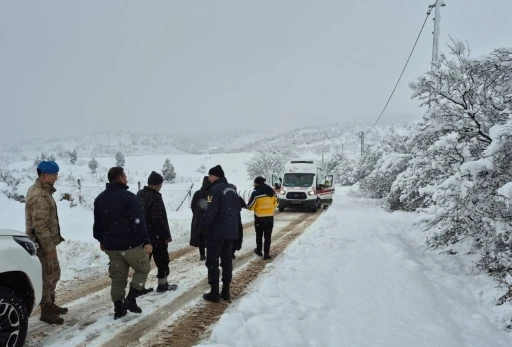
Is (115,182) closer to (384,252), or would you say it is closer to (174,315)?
(174,315)

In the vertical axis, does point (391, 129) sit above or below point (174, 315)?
above

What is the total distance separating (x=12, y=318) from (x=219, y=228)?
2646 mm

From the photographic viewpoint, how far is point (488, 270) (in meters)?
7.02

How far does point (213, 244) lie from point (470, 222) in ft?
17.1

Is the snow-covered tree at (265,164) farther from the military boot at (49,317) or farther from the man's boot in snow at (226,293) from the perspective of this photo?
the military boot at (49,317)

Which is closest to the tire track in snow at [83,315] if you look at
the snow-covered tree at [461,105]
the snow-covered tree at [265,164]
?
the snow-covered tree at [461,105]

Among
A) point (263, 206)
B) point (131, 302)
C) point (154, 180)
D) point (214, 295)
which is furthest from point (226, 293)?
point (263, 206)

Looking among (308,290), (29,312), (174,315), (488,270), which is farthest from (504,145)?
(29,312)

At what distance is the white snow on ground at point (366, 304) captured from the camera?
3812 millimetres

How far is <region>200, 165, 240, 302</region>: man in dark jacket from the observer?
16.9 feet

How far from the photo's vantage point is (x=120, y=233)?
14.2 ft

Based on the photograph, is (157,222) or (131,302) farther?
(157,222)

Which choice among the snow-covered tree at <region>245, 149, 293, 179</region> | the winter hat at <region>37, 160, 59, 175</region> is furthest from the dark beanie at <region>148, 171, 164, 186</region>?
the snow-covered tree at <region>245, 149, 293, 179</region>

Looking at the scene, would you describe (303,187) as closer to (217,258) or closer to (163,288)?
(163,288)
